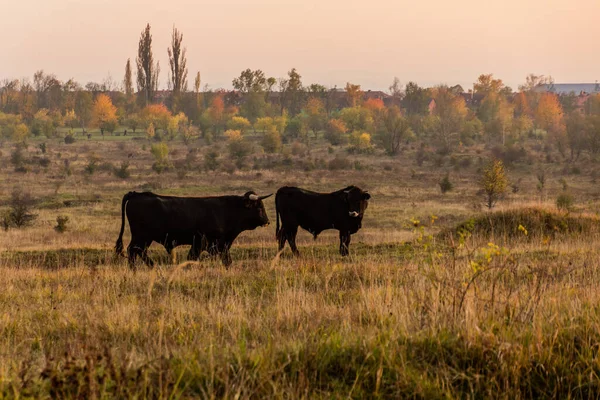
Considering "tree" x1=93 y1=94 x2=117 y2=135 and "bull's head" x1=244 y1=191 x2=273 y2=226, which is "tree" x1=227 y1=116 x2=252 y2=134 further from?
"bull's head" x1=244 y1=191 x2=273 y2=226

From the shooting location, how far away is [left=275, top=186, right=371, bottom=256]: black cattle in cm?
1435

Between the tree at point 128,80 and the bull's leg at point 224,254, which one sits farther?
the tree at point 128,80

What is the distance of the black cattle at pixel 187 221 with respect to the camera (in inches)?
484

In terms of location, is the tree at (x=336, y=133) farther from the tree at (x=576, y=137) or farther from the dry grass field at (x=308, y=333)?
the dry grass field at (x=308, y=333)

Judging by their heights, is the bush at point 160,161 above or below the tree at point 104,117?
below

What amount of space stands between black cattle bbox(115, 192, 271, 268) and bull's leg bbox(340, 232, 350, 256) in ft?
5.96

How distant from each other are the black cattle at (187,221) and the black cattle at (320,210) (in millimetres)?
1447

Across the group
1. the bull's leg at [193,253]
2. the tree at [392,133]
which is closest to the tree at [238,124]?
the tree at [392,133]

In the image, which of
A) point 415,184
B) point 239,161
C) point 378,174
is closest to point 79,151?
point 239,161

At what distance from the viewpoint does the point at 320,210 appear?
14680 mm

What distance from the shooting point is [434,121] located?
309ft

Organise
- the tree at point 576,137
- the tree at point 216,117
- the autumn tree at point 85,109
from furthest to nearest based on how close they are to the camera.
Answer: the autumn tree at point 85,109 < the tree at point 216,117 < the tree at point 576,137

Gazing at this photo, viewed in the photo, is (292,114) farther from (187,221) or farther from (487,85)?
(187,221)

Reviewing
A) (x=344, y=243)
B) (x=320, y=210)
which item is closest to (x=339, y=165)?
(x=320, y=210)
